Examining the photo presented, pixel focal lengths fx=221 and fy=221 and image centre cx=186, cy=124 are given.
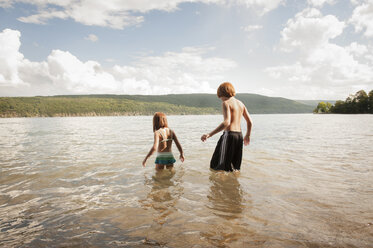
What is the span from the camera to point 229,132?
20.5ft

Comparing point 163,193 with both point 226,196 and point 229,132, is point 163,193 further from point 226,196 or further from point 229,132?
point 229,132

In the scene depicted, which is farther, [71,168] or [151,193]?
[71,168]

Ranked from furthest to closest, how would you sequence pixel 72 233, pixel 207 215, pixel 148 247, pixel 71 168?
1. pixel 71 168
2. pixel 207 215
3. pixel 72 233
4. pixel 148 247

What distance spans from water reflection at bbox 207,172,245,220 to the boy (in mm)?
396

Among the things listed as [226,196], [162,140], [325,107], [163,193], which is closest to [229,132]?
[226,196]

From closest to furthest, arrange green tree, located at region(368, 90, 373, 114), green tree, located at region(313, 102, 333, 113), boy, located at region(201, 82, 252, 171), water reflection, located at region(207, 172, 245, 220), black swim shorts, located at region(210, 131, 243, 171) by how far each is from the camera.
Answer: water reflection, located at region(207, 172, 245, 220) → boy, located at region(201, 82, 252, 171) → black swim shorts, located at region(210, 131, 243, 171) → green tree, located at region(368, 90, 373, 114) → green tree, located at region(313, 102, 333, 113)

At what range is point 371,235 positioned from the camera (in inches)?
128

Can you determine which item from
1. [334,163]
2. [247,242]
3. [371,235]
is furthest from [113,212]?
[334,163]

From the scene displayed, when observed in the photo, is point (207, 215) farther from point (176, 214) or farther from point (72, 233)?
point (72, 233)

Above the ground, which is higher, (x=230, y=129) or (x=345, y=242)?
(x=230, y=129)

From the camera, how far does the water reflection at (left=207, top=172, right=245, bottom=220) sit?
14.1 feet

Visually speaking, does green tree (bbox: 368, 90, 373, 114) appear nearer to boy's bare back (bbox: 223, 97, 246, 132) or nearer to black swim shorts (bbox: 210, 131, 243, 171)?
black swim shorts (bbox: 210, 131, 243, 171)

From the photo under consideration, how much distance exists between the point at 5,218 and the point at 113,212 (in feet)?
6.44

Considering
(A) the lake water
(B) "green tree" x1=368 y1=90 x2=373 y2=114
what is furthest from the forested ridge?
(A) the lake water
